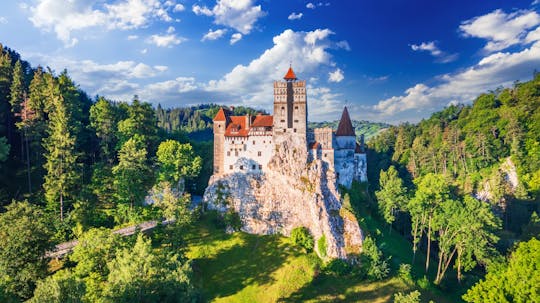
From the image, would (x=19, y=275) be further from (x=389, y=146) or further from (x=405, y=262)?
(x=389, y=146)

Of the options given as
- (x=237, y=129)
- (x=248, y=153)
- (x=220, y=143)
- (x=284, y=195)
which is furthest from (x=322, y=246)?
(x=220, y=143)

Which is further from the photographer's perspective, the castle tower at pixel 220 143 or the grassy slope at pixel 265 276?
the castle tower at pixel 220 143

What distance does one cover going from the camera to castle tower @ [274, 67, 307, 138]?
216 feet

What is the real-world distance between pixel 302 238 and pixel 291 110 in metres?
24.6

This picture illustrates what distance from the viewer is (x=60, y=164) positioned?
2151 inches

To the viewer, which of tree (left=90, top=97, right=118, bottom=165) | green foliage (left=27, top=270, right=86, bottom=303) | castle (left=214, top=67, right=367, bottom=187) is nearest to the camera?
green foliage (left=27, top=270, right=86, bottom=303)

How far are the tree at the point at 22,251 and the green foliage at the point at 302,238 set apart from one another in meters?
37.9

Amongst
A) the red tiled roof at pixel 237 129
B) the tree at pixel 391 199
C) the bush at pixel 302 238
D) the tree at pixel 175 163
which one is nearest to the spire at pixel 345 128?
the tree at pixel 391 199

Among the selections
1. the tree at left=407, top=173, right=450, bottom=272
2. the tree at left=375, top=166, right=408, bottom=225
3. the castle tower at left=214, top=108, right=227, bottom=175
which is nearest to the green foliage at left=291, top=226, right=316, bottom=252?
the castle tower at left=214, top=108, right=227, bottom=175

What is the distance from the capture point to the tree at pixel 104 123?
220ft

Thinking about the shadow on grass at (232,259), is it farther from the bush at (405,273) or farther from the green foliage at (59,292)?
the green foliage at (59,292)

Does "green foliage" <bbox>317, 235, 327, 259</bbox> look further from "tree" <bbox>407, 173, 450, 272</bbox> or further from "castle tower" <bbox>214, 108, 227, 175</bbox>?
"castle tower" <bbox>214, 108, 227, 175</bbox>

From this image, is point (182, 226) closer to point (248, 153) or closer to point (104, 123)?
point (248, 153)

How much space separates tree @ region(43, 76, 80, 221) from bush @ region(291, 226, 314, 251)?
38047 millimetres
